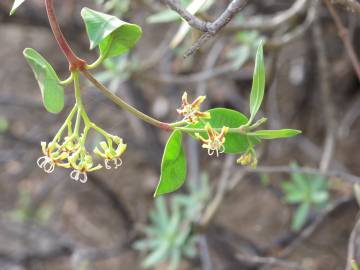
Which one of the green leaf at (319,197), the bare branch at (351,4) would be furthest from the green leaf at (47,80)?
the green leaf at (319,197)

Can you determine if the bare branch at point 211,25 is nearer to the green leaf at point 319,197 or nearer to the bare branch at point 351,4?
the bare branch at point 351,4

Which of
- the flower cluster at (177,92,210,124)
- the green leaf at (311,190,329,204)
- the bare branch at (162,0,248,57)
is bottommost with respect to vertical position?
the green leaf at (311,190,329,204)

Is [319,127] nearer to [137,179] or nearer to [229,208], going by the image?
[229,208]

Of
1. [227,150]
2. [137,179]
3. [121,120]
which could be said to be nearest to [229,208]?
[137,179]

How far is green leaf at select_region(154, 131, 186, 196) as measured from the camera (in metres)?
0.72

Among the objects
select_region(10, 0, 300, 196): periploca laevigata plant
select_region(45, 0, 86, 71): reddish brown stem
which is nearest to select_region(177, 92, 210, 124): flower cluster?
select_region(10, 0, 300, 196): periploca laevigata plant

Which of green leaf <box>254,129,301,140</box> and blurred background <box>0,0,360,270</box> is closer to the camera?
green leaf <box>254,129,301,140</box>

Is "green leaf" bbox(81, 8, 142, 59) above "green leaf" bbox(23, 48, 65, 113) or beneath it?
above

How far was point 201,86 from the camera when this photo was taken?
78.5 inches

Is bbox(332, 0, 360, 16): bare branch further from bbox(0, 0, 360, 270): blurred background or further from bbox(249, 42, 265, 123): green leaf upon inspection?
bbox(0, 0, 360, 270): blurred background

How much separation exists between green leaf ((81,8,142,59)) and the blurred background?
2.83 ft

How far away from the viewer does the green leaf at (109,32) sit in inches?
24.4

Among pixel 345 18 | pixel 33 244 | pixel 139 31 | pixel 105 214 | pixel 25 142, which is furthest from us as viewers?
pixel 105 214

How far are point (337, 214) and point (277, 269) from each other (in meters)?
0.27
